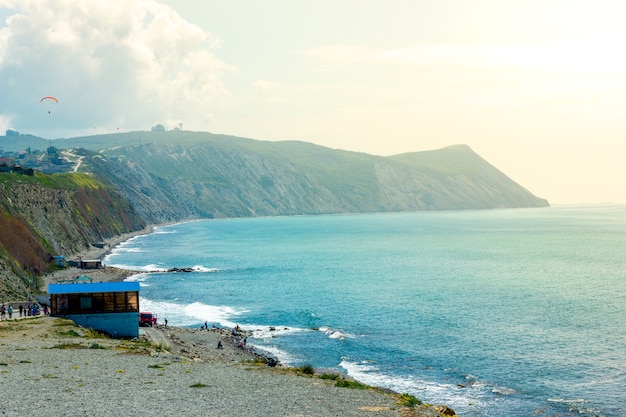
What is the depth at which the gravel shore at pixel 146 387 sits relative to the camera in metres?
30.2

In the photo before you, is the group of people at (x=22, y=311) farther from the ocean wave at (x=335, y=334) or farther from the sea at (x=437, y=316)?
the ocean wave at (x=335, y=334)

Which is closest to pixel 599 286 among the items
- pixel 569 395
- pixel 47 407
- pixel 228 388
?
pixel 569 395

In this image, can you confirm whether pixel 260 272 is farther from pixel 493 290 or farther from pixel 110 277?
pixel 493 290

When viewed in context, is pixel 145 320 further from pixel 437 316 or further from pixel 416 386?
pixel 437 316

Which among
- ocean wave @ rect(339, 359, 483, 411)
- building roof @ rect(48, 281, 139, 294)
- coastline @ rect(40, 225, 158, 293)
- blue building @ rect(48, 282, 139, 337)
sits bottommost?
ocean wave @ rect(339, 359, 483, 411)

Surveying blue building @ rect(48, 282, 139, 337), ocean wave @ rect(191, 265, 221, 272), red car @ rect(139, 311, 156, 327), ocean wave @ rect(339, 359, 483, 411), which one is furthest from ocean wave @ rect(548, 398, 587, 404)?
ocean wave @ rect(191, 265, 221, 272)

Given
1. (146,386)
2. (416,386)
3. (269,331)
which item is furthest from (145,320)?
(146,386)

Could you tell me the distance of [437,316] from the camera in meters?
80.2

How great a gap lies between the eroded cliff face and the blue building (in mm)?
20626

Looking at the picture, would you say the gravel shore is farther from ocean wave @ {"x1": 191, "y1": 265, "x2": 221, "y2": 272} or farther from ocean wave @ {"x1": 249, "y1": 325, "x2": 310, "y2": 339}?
ocean wave @ {"x1": 191, "y1": 265, "x2": 221, "y2": 272}

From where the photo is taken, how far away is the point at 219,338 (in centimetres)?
6631

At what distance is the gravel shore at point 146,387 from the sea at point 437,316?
38.1 feet

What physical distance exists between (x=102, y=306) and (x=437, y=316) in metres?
41.4

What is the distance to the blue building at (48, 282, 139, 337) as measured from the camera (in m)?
56.9
